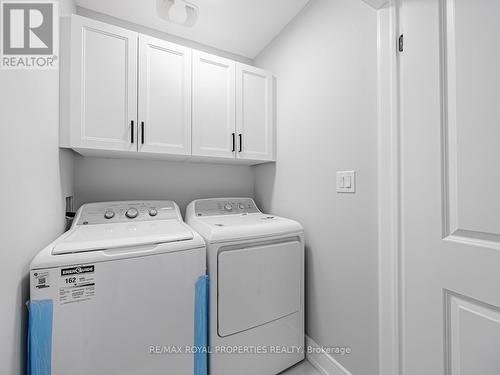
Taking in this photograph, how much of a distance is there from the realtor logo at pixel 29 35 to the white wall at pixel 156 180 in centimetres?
76

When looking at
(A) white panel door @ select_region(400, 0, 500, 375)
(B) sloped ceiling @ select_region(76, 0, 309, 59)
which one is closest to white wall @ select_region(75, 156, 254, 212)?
(B) sloped ceiling @ select_region(76, 0, 309, 59)

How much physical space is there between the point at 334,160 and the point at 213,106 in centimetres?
102

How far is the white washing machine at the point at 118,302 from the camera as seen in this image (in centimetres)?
92

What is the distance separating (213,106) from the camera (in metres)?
1.76

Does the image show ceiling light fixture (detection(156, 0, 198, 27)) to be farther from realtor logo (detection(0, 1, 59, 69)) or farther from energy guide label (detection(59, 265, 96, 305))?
energy guide label (detection(59, 265, 96, 305))

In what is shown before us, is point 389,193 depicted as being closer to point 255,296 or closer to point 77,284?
point 255,296

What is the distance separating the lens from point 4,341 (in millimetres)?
781

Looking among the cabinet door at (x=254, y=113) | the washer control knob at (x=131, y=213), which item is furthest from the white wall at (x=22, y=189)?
the cabinet door at (x=254, y=113)

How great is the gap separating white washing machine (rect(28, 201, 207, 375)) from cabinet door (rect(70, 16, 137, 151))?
23.2 inches

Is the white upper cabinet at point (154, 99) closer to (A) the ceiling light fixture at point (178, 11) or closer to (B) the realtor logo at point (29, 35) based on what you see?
(B) the realtor logo at point (29, 35)

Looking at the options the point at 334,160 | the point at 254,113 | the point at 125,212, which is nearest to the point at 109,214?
the point at 125,212

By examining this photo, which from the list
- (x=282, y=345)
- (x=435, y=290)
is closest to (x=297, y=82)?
(x=435, y=290)

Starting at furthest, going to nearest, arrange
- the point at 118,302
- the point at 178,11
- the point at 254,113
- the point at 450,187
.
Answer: the point at 254,113 < the point at 178,11 < the point at 118,302 < the point at 450,187

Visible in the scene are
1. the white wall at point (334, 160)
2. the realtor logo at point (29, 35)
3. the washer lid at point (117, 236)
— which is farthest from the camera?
the white wall at point (334, 160)
